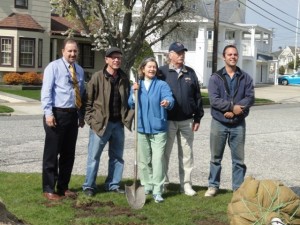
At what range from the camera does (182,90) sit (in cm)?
754

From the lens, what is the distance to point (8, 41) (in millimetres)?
34438

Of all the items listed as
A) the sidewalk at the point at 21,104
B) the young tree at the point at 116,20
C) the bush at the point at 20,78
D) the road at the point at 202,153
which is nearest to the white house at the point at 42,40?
the bush at the point at 20,78

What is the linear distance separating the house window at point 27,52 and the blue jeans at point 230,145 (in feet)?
93.4

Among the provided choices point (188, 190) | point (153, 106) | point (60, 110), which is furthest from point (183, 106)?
point (60, 110)

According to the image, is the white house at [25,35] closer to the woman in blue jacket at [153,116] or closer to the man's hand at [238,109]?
the woman in blue jacket at [153,116]

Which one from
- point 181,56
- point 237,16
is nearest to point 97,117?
point 181,56

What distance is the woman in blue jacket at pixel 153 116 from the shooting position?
Result: 7.26 metres

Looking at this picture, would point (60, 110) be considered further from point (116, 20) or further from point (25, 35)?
point (25, 35)

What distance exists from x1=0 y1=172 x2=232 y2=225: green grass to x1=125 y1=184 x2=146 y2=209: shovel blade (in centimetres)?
7

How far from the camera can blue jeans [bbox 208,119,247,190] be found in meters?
7.45

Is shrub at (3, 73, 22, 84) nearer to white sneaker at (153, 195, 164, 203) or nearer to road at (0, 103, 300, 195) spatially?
road at (0, 103, 300, 195)

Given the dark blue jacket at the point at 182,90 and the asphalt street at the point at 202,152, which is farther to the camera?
the asphalt street at the point at 202,152

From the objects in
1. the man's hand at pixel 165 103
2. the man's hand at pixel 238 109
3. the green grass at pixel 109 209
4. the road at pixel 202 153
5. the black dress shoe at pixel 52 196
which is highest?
the man's hand at pixel 165 103

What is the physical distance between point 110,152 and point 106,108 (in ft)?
2.31
